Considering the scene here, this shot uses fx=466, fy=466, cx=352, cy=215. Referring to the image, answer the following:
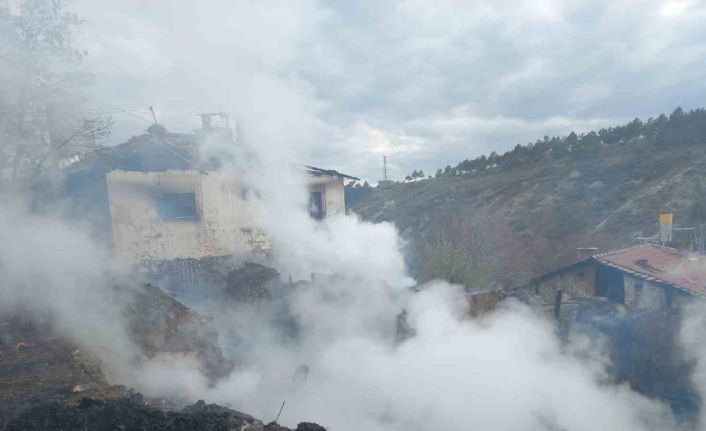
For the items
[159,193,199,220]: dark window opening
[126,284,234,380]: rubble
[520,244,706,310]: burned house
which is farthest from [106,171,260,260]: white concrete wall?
[520,244,706,310]: burned house

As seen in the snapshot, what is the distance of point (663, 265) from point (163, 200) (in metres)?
13.1

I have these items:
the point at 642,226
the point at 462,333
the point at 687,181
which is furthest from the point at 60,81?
the point at 687,181

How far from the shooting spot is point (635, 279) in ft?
33.5

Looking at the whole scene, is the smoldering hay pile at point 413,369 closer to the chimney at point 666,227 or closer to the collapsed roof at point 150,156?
the collapsed roof at point 150,156

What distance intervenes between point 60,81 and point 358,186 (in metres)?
32.8

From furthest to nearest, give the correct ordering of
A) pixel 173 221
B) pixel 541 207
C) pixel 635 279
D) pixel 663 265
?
pixel 541 207 → pixel 173 221 → pixel 663 265 → pixel 635 279

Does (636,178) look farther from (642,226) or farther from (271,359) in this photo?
(271,359)

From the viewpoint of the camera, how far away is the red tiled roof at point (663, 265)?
9.48 metres

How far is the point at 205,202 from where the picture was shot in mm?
14273

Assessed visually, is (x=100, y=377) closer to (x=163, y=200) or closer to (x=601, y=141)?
(x=163, y=200)

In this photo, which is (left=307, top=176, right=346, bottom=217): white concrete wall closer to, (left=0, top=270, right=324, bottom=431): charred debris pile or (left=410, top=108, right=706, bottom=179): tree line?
(left=0, top=270, right=324, bottom=431): charred debris pile

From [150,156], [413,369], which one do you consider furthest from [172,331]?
[150,156]

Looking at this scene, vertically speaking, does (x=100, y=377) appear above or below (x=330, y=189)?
below

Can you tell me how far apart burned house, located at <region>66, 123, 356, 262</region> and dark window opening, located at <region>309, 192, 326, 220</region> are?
2187 mm
